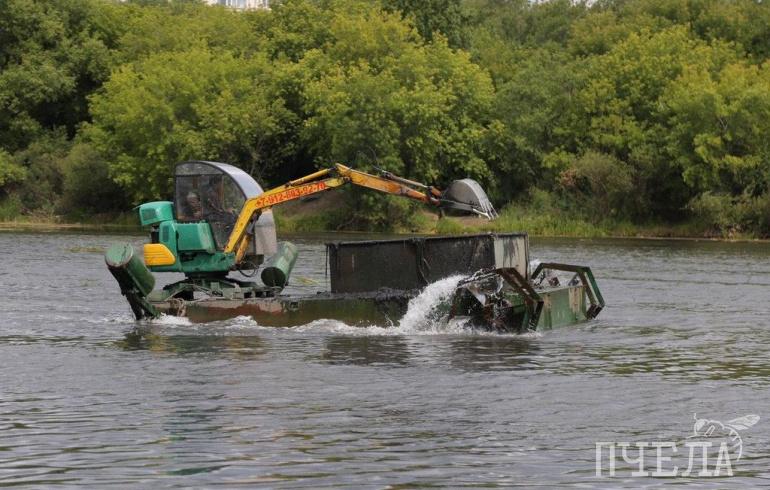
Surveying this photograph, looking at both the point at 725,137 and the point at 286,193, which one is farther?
the point at 725,137

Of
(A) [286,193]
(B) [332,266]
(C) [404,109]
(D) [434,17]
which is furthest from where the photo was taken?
(D) [434,17]

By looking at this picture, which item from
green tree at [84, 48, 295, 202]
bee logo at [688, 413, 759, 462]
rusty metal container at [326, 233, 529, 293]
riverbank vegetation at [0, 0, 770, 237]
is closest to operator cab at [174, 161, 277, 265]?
rusty metal container at [326, 233, 529, 293]

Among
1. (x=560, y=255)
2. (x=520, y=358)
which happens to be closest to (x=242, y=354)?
(x=520, y=358)

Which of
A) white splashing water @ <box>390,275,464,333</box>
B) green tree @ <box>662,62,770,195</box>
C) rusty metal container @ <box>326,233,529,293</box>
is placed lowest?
white splashing water @ <box>390,275,464,333</box>

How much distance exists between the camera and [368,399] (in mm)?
18672

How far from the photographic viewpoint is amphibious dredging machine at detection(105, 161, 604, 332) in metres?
25.7

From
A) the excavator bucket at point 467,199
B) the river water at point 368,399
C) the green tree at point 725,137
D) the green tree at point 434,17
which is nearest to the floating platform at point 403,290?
the river water at point 368,399

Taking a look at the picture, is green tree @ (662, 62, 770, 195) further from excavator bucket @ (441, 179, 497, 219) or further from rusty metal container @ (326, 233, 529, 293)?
excavator bucket @ (441, 179, 497, 219)

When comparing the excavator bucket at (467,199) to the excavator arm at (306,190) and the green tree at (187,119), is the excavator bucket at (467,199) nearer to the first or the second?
the excavator arm at (306,190)

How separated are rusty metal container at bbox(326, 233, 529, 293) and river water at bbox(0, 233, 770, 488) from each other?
804 mm

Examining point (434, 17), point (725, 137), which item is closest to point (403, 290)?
point (725, 137)

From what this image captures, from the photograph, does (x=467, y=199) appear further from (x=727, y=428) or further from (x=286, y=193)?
(x=727, y=428)

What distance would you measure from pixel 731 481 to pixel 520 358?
8.80 metres

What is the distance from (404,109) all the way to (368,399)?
203ft
